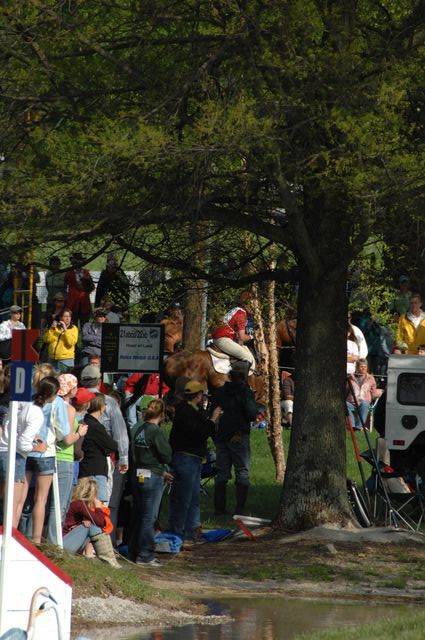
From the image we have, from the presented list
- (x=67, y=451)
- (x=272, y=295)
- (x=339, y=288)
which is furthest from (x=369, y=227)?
(x=272, y=295)

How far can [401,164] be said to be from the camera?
15.2 metres

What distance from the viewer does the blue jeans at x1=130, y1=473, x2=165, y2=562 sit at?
49.8 feet

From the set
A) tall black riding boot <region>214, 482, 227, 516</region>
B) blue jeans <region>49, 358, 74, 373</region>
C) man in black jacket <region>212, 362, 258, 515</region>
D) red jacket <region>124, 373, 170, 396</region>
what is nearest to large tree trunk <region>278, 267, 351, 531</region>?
man in black jacket <region>212, 362, 258, 515</region>

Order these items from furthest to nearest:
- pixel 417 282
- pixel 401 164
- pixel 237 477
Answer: pixel 237 477 → pixel 417 282 → pixel 401 164

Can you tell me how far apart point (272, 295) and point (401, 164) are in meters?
7.52

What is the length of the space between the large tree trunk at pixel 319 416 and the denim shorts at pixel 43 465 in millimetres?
4720

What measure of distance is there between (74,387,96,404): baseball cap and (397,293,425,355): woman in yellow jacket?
411 inches

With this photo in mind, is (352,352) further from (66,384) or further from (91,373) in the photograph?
(66,384)

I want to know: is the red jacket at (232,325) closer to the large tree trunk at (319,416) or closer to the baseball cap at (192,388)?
the large tree trunk at (319,416)

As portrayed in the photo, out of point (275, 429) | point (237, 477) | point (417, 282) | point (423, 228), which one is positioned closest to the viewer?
point (423, 228)

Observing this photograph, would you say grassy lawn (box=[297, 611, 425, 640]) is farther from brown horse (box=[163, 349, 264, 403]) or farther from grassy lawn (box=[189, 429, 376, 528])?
brown horse (box=[163, 349, 264, 403])

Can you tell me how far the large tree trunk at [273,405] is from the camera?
2206cm

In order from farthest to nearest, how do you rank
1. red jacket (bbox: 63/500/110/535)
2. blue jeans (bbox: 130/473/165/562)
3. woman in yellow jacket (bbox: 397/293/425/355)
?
woman in yellow jacket (bbox: 397/293/425/355), blue jeans (bbox: 130/473/165/562), red jacket (bbox: 63/500/110/535)

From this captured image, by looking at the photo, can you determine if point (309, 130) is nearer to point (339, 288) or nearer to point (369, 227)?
point (369, 227)
